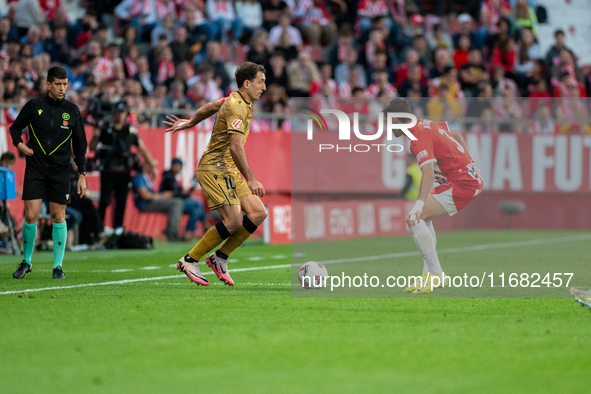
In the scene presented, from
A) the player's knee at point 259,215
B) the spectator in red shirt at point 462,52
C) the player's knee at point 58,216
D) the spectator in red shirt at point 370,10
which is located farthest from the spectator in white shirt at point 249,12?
the player's knee at point 259,215

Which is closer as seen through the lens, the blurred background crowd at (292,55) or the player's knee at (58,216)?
the player's knee at (58,216)

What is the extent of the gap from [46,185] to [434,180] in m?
4.07

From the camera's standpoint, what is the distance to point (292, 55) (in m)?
21.2

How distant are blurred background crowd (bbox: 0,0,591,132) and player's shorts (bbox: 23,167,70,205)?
16.8 feet

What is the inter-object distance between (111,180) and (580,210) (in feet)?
36.5

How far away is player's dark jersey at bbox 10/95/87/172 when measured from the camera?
975cm

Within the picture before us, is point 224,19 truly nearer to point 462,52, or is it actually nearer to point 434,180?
point 462,52

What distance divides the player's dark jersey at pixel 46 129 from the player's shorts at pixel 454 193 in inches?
152

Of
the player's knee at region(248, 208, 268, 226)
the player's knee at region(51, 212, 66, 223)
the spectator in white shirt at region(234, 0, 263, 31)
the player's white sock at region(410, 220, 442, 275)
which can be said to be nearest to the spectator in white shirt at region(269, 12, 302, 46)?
the spectator in white shirt at region(234, 0, 263, 31)

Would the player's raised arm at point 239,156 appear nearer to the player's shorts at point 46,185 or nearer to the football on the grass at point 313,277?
the football on the grass at point 313,277

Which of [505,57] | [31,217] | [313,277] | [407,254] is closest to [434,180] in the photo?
[313,277]

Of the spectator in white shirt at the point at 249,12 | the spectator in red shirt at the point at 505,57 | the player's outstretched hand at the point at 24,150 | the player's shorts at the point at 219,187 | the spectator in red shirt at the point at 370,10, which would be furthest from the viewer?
the spectator in red shirt at the point at 505,57

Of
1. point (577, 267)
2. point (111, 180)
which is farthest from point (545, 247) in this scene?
point (111, 180)

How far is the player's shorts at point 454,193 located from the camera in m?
9.12
